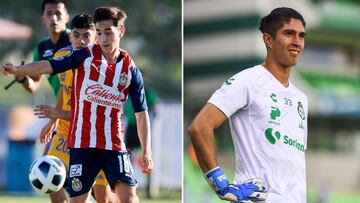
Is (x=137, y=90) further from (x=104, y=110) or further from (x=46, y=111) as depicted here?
(x=46, y=111)

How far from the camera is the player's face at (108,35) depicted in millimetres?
7746

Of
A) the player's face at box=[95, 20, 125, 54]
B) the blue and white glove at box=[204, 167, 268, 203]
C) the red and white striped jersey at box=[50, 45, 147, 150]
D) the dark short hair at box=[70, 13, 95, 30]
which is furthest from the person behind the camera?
the dark short hair at box=[70, 13, 95, 30]

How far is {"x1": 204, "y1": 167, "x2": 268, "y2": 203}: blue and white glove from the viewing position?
19.5ft

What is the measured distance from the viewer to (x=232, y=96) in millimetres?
6066

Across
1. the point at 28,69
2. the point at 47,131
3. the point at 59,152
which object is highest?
the point at 28,69

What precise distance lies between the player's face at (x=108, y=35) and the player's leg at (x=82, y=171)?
0.83 meters

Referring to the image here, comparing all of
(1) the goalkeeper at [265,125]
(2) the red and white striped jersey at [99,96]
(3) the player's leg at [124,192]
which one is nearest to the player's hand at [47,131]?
(2) the red and white striped jersey at [99,96]

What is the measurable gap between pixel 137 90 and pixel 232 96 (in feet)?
6.86

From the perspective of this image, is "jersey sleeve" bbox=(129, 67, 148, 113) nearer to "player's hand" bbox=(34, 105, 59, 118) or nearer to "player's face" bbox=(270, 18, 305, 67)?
"player's hand" bbox=(34, 105, 59, 118)

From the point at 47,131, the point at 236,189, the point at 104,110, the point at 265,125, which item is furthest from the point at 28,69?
the point at 47,131

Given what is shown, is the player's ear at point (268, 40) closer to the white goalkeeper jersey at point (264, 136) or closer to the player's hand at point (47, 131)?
the white goalkeeper jersey at point (264, 136)

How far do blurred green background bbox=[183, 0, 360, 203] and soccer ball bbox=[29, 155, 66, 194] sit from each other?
37.3 m

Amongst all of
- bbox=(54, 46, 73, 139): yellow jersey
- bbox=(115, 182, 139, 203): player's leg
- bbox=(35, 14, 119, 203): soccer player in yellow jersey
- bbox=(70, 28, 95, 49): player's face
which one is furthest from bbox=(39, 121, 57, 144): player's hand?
bbox=(115, 182, 139, 203): player's leg

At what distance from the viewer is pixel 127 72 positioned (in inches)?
314
